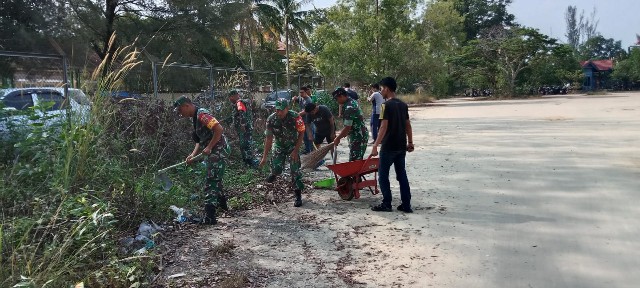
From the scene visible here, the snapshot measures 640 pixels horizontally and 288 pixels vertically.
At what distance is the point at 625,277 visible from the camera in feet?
13.5

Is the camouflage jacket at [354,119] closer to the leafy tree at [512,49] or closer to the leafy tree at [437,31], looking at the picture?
the leafy tree at [437,31]

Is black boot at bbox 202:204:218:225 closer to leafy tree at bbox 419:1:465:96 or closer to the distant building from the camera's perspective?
leafy tree at bbox 419:1:465:96

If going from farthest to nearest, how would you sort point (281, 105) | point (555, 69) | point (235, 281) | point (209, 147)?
point (555, 69) < point (281, 105) < point (209, 147) < point (235, 281)

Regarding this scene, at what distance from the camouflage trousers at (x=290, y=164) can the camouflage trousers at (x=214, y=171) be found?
1.06m

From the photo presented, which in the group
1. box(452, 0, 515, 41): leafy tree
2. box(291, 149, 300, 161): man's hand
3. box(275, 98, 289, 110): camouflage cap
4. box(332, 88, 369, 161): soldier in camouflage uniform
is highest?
box(452, 0, 515, 41): leafy tree

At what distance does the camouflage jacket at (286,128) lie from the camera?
6871mm

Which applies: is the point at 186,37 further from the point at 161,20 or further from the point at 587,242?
the point at 587,242

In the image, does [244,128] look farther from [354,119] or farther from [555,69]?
[555,69]

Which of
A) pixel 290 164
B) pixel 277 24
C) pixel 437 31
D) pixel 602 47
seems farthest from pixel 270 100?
pixel 602 47

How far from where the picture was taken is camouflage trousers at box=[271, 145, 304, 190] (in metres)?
6.93

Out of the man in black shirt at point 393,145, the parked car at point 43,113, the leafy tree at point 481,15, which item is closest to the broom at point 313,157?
the man in black shirt at point 393,145

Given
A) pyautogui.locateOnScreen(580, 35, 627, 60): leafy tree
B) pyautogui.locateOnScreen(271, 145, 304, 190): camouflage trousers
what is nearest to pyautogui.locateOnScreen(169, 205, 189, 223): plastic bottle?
pyautogui.locateOnScreen(271, 145, 304, 190): camouflage trousers

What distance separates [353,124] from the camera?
7965 mm

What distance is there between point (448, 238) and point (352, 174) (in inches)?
75.9
